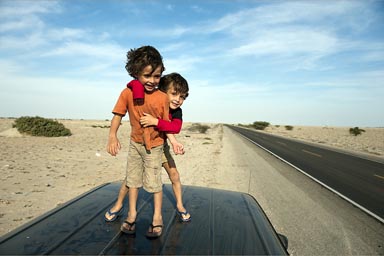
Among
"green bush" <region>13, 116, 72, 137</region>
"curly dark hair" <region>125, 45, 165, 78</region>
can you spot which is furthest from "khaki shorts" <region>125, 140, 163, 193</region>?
"green bush" <region>13, 116, 72, 137</region>

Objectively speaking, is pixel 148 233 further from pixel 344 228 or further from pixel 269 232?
pixel 344 228

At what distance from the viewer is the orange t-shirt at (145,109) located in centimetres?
231

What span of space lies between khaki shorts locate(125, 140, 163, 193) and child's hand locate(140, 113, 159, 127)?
236 mm

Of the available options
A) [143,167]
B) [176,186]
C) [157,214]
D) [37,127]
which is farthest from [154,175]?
[37,127]

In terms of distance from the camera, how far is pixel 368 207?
23.0ft

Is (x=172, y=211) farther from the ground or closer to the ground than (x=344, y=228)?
farther from the ground

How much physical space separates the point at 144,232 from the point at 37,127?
2455 cm

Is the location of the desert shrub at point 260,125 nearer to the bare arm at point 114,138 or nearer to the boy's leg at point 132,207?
the bare arm at point 114,138

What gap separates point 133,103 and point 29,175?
8.38 meters

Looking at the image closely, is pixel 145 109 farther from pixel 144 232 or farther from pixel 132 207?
pixel 144 232

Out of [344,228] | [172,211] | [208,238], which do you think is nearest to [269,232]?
[208,238]

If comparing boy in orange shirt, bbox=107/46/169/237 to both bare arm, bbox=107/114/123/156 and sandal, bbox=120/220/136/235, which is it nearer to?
bare arm, bbox=107/114/123/156

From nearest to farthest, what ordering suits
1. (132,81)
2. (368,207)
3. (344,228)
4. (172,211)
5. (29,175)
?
(172,211), (132,81), (344,228), (368,207), (29,175)

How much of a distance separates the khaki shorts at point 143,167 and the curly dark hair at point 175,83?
0.56 metres
